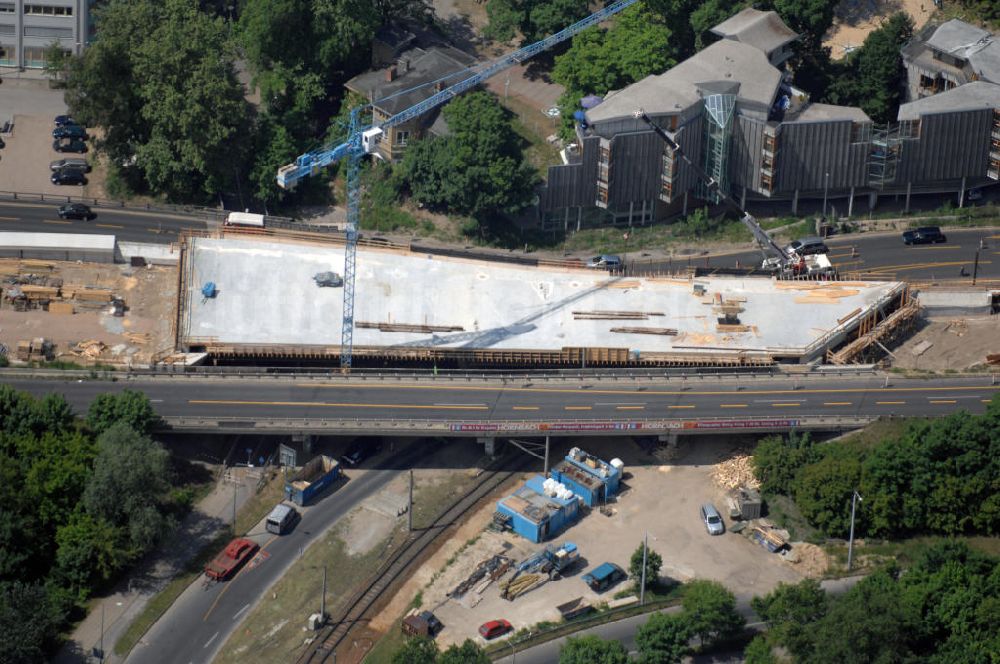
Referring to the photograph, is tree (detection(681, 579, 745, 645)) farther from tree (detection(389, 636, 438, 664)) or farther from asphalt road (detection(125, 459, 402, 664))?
asphalt road (detection(125, 459, 402, 664))

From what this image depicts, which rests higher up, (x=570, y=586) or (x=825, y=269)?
(x=825, y=269)

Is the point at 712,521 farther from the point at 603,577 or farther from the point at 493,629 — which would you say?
the point at 493,629

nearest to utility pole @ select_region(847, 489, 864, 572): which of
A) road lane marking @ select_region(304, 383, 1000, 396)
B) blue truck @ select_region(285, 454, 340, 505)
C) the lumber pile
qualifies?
the lumber pile

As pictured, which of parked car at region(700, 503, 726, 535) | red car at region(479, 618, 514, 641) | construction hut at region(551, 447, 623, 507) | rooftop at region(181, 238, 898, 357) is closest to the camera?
red car at region(479, 618, 514, 641)

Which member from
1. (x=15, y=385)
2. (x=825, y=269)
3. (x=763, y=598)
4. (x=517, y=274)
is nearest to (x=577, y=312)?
(x=517, y=274)

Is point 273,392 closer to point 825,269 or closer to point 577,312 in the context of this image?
point 577,312

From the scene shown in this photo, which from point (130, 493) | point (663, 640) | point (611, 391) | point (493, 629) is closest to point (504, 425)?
point (611, 391)
